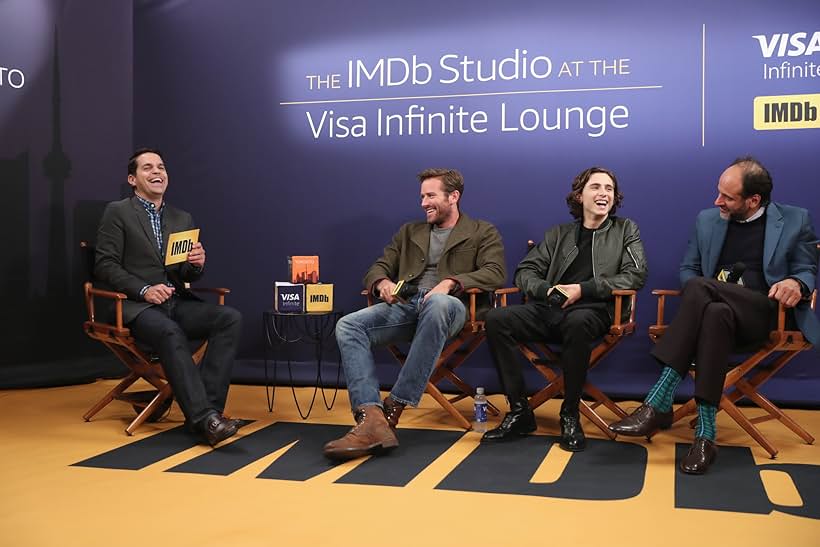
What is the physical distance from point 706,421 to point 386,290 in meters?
1.57

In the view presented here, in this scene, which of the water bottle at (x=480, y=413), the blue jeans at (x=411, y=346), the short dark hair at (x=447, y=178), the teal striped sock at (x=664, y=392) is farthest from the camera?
the short dark hair at (x=447, y=178)

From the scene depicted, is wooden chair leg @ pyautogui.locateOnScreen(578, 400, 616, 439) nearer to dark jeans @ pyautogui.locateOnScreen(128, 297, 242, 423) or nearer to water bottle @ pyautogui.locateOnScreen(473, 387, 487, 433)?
water bottle @ pyautogui.locateOnScreen(473, 387, 487, 433)

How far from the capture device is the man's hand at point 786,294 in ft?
11.8

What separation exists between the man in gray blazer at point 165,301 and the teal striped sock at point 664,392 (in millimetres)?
1772

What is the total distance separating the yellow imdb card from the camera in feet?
13.5

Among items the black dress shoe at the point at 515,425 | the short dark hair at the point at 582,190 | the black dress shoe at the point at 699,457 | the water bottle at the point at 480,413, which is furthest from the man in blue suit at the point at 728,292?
the water bottle at the point at 480,413

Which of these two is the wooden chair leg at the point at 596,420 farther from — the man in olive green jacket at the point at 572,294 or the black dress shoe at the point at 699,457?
the black dress shoe at the point at 699,457

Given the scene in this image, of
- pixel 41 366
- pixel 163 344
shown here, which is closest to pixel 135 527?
pixel 163 344

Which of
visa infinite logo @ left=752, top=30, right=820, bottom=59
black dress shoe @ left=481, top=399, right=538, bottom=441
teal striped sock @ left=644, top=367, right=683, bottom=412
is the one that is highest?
visa infinite logo @ left=752, top=30, right=820, bottom=59

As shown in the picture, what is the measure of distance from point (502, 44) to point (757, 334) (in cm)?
234

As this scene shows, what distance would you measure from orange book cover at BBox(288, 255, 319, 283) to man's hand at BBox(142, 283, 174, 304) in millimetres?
658

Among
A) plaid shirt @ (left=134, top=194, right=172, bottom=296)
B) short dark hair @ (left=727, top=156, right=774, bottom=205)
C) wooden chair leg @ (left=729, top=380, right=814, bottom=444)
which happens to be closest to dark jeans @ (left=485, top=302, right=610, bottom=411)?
wooden chair leg @ (left=729, top=380, right=814, bottom=444)

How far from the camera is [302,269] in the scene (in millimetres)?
4465

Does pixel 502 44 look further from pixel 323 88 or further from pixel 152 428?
pixel 152 428
